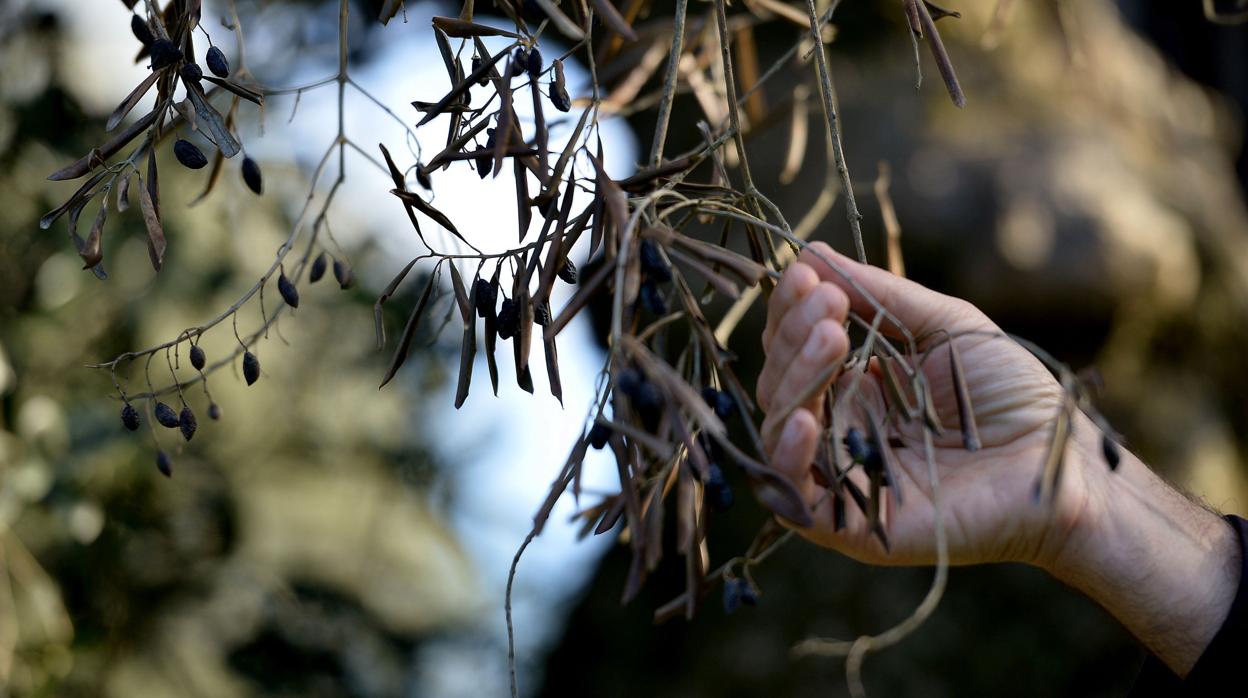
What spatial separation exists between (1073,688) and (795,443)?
8.22ft

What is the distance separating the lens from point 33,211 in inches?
77.9

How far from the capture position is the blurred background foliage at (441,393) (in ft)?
6.49

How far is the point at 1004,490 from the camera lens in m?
1.10

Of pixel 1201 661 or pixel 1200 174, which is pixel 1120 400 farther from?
pixel 1201 661

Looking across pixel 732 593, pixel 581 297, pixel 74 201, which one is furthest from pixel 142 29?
pixel 732 593

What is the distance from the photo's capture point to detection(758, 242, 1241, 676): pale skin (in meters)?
0.91

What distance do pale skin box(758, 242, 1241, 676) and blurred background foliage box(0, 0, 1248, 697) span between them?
0.97m

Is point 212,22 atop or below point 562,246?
atop

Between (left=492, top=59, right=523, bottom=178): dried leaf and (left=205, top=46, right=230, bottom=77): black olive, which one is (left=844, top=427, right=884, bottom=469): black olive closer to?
(left=492, top=59, right=523, bottom=178): dried leaf

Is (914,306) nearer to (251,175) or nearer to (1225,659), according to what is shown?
(1225,659)

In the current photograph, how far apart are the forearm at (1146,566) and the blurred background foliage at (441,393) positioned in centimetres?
96

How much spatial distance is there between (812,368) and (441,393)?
5.82 ft

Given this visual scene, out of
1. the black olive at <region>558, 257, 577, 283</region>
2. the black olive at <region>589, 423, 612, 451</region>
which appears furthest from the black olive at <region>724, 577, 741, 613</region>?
the black olive at <region>558, 257, 577, 283</region>

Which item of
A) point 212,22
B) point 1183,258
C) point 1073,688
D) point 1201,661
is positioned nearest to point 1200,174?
point 1183,258
